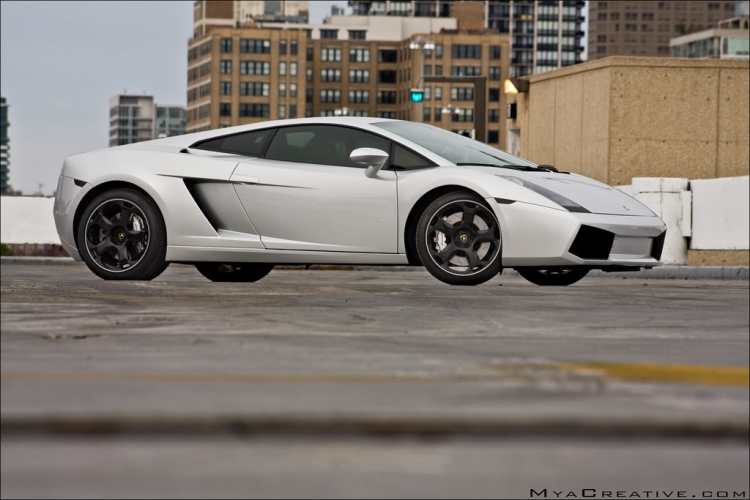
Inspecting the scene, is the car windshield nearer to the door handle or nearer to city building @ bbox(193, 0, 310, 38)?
the door handle

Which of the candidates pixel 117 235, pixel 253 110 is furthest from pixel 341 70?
pixel 117 235

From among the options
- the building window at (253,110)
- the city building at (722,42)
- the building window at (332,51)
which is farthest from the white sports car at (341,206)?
the building window at (332,51)

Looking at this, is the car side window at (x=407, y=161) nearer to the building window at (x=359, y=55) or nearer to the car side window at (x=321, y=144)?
the car side window at (x=321, y=144)

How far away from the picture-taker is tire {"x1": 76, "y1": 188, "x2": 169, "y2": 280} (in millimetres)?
8914

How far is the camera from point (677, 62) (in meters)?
21.0

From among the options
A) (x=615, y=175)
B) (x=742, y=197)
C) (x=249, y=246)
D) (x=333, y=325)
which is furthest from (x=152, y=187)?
(x=615, y=175)

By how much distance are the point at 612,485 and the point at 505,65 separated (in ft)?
568

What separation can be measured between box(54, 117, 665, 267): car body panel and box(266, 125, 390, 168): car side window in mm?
77

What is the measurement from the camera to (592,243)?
818 cm

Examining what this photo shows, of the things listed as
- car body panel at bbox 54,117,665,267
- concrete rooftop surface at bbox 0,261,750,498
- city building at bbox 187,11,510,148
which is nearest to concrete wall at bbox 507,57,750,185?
car body panel at bbox 54,117,665,267

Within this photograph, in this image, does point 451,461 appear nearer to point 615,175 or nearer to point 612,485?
point 612,485

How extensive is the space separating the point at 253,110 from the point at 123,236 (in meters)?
160

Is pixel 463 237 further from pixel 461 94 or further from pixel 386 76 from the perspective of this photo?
pixel 386 76

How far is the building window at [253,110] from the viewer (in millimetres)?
166625
